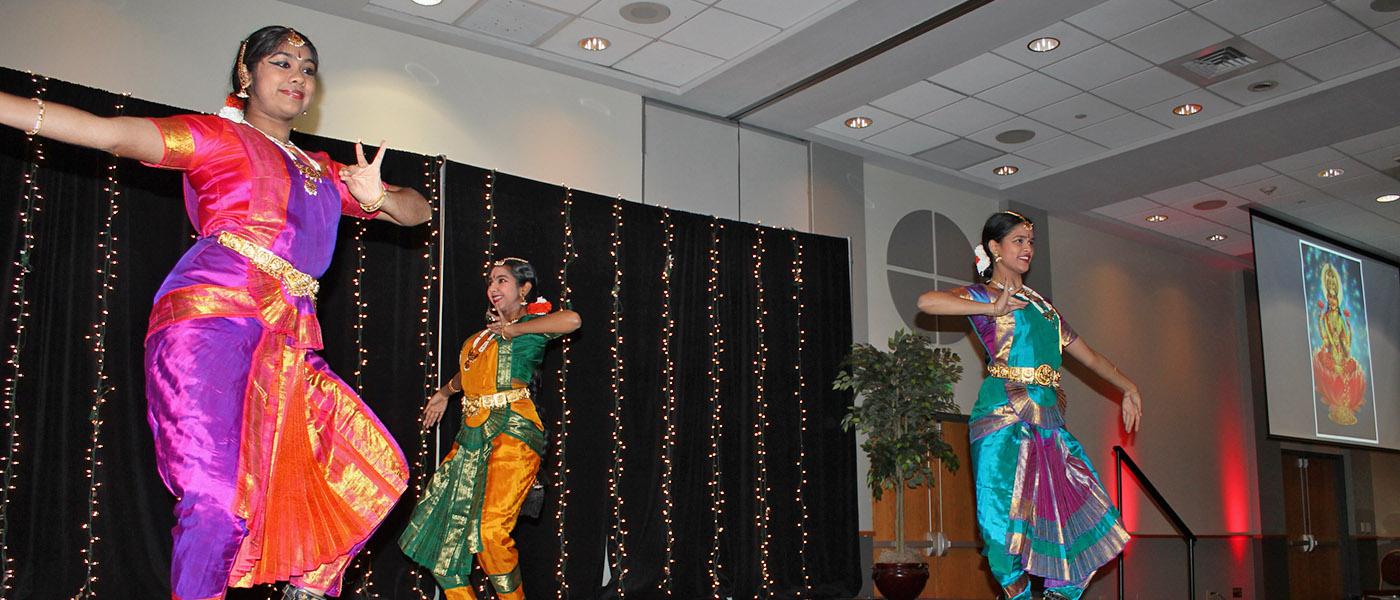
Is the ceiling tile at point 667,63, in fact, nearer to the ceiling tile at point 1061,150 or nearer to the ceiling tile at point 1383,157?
the ceiling tile at point 1061,150

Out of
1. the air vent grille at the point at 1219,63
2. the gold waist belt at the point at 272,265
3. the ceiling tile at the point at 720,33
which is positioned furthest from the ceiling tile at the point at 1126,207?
the gold waist belt at the point at 272,265

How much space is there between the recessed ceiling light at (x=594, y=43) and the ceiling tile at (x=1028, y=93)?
2.75 m

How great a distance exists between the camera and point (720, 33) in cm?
666

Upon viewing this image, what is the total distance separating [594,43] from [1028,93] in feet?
10.2

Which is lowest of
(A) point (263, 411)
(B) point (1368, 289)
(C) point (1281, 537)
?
(C) point (1281, 537)

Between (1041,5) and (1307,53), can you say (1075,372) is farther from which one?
(1041,5)

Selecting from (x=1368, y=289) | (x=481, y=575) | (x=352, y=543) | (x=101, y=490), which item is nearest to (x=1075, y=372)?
(x=1368, y=289)

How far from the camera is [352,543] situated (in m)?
2.61

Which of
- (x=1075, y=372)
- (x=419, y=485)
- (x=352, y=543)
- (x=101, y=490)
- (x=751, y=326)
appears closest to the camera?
(x=352, y=543)

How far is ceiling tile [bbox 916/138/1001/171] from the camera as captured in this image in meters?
8.71

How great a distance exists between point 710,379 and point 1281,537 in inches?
307

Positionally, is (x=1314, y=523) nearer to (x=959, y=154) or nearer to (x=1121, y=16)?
(x=959, y=154)

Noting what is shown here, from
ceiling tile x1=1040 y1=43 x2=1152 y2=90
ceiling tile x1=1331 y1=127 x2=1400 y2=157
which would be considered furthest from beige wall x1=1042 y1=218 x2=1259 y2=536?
ceiling tile x1=1040 y1=43 x2=1152 y2=90

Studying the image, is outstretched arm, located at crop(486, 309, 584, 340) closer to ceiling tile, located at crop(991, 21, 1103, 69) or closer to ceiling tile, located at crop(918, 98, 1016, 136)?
ceiling tile, located at crop(991, 21, 1103, 69)
